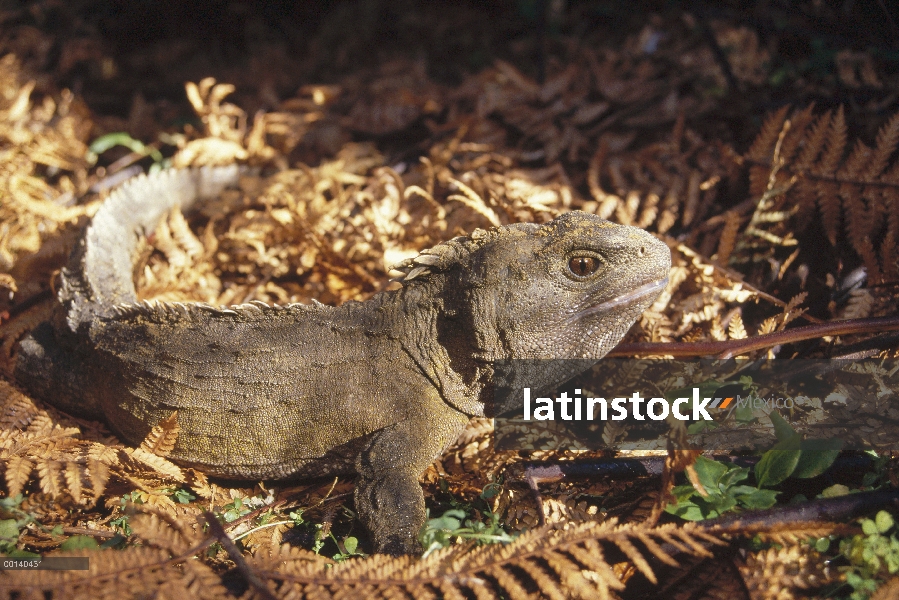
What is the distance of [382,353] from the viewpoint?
12.8 feet

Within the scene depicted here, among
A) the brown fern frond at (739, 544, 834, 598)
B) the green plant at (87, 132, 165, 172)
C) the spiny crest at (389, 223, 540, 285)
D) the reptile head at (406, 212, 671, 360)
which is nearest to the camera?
the brown fern frond at (739, 544, 834, 598)

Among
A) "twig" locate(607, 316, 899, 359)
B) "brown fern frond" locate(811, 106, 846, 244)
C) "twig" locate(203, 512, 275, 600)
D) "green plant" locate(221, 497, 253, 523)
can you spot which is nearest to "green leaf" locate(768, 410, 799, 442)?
"twig" locate(607, 316, 899, 359)

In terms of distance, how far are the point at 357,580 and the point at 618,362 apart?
85.1 inches

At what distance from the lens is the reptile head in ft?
12.0

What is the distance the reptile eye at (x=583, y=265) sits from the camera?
3.66 m

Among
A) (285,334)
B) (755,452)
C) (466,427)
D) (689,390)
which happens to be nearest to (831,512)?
(755,452)

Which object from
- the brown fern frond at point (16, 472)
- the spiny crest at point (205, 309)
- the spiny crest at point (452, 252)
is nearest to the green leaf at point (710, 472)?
the spiny crest at point (452, 252)

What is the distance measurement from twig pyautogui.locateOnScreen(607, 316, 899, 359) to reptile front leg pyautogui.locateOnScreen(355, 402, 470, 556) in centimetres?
142

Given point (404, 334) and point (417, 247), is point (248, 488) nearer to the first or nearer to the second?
point (404, 334)

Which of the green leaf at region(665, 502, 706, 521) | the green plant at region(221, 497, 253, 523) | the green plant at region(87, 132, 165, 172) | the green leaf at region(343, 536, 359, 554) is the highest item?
the green plant at region(87, 132, 165, 172)

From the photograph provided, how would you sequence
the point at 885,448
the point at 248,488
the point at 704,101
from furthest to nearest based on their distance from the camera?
1. the point at 704,101
2. the point at 248,488
3. the point at 885,448

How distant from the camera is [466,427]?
4.24 m

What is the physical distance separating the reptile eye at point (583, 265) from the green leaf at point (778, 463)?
1306 mm

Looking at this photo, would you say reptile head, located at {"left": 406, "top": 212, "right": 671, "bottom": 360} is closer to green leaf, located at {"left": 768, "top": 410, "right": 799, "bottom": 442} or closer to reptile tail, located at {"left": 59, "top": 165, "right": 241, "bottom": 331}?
green leaf, located at {"left": 768, "top": 410, "right": 799, "bottom": 442}
